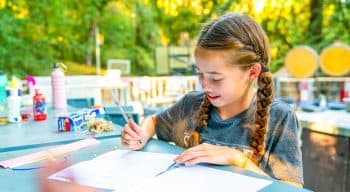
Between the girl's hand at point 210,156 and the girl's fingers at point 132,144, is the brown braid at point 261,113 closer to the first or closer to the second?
the girl's hand at point 210,156

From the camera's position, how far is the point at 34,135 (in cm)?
146

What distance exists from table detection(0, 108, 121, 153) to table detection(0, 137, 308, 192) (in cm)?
5

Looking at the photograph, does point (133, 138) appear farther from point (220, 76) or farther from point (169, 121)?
point (220, 76)

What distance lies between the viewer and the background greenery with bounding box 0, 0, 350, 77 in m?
6.10

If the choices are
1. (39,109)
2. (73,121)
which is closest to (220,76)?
(73,121)

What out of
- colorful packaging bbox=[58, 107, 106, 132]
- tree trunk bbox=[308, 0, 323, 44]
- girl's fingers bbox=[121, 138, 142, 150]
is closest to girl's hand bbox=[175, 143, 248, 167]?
girl's fingers bbox=[121, 138, 142, 150]

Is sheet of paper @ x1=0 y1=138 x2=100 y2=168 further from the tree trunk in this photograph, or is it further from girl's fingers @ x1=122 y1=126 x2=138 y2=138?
the tree trunk

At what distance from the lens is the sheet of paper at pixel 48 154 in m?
1.08

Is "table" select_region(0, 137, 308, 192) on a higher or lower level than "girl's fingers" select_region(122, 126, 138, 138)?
lower

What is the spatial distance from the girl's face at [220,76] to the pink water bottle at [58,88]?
1152mm

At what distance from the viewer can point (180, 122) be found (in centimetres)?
140

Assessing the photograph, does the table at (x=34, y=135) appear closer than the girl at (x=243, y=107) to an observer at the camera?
No

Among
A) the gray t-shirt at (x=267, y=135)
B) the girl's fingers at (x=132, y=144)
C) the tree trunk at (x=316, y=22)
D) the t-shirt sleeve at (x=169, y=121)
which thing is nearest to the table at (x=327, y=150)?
the gray t-shirt at (x=267, y=135)

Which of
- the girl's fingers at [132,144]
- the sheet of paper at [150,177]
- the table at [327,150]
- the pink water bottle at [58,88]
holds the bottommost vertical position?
the table at [327,150]
